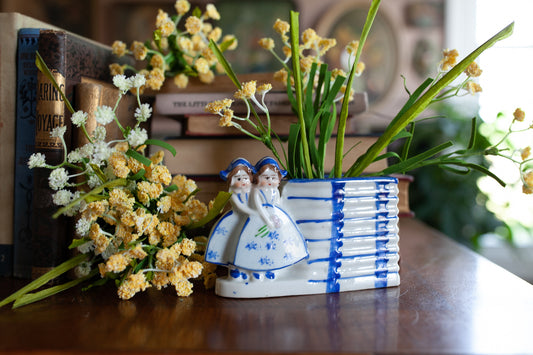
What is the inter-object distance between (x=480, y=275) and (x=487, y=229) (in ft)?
4.16

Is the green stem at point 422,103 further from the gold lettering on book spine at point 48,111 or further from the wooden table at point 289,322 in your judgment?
the gold lettering on book spine at point 48,111

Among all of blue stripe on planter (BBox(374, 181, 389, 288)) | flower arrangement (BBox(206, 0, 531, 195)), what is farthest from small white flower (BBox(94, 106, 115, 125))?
blue stripe on planter (BBox(374, 181, 389, 288))

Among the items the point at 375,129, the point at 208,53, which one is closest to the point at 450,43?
the point at 375,129

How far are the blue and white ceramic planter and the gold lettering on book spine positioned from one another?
0.87 feet

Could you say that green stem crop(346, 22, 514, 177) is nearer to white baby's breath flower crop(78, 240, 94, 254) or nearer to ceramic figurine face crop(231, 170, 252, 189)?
ceramic figurine face crop(231, 170, 252, 189)

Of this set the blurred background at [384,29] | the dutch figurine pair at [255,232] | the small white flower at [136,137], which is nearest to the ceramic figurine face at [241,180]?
the dutch figurine pair at [255,232]

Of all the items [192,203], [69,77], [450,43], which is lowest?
[192,203]

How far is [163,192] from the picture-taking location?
20.1 inches

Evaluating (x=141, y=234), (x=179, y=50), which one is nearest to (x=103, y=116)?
(x=141, y=234)

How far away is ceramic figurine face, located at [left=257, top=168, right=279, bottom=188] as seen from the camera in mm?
464

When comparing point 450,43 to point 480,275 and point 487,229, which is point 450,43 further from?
point 480,275

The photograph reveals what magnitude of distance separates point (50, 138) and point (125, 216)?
15cm

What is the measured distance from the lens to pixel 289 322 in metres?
0.39

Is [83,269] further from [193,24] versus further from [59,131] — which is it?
[193,24]
